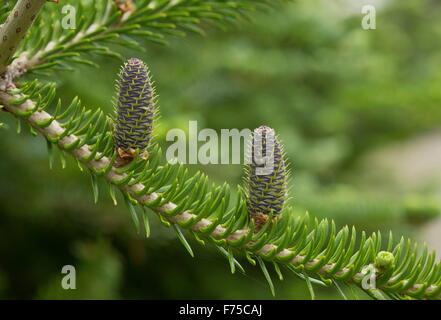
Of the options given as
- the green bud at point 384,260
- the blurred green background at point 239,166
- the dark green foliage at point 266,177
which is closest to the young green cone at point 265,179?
the dark green foliage at point 266,177

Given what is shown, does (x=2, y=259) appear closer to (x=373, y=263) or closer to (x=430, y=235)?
(x=373, y=263)

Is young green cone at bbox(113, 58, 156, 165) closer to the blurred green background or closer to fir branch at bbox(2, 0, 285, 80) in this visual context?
fir branch at bbox(2, 0, 285, 80)

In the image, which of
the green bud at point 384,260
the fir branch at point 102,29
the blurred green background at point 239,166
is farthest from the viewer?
the blurred green background at point 239,166

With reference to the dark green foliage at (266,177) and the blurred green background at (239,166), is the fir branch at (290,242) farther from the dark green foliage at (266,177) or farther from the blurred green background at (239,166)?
the blurred green background at (239,166)

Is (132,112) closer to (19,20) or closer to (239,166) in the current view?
(19,20)

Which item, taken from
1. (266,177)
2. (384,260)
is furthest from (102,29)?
(384,260)
